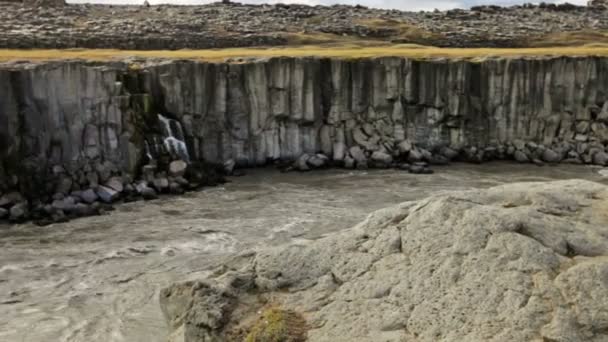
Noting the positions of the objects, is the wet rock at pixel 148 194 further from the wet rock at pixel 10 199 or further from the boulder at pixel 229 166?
the boulder at pixel 229 166

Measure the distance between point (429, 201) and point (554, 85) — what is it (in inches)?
1136

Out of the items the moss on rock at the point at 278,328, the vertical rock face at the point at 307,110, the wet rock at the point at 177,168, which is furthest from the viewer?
the wet rock at the point at 177,168

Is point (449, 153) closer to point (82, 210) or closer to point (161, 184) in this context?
point (161, 184)

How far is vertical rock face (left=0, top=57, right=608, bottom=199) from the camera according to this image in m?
26.8

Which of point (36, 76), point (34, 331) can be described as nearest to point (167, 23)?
point (36, 76)

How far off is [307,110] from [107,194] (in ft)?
36.4

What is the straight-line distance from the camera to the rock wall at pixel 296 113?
1043 inches

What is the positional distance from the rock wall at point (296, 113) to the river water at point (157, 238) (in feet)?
6.50

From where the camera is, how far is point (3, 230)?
22.5m

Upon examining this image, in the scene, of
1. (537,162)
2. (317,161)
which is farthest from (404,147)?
(537,162)

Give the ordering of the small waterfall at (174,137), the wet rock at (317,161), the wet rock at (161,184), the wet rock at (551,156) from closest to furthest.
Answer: the wet rock at (161,184) → the small waterfall at (174,137) → the wet rock at (317,161) → the wet rock at (551,156)

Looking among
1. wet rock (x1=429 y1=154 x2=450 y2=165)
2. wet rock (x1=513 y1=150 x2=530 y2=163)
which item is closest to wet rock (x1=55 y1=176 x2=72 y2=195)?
wet rock (x1=429 y1=154 x2=450 y2=165)

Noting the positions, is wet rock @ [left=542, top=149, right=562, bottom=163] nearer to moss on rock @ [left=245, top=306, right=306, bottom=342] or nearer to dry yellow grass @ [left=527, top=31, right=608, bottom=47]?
dry yellow grass @ [left=527, top=31, right=608, bottom=47]

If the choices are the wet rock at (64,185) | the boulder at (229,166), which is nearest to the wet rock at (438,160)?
the boulder at (229,166)
